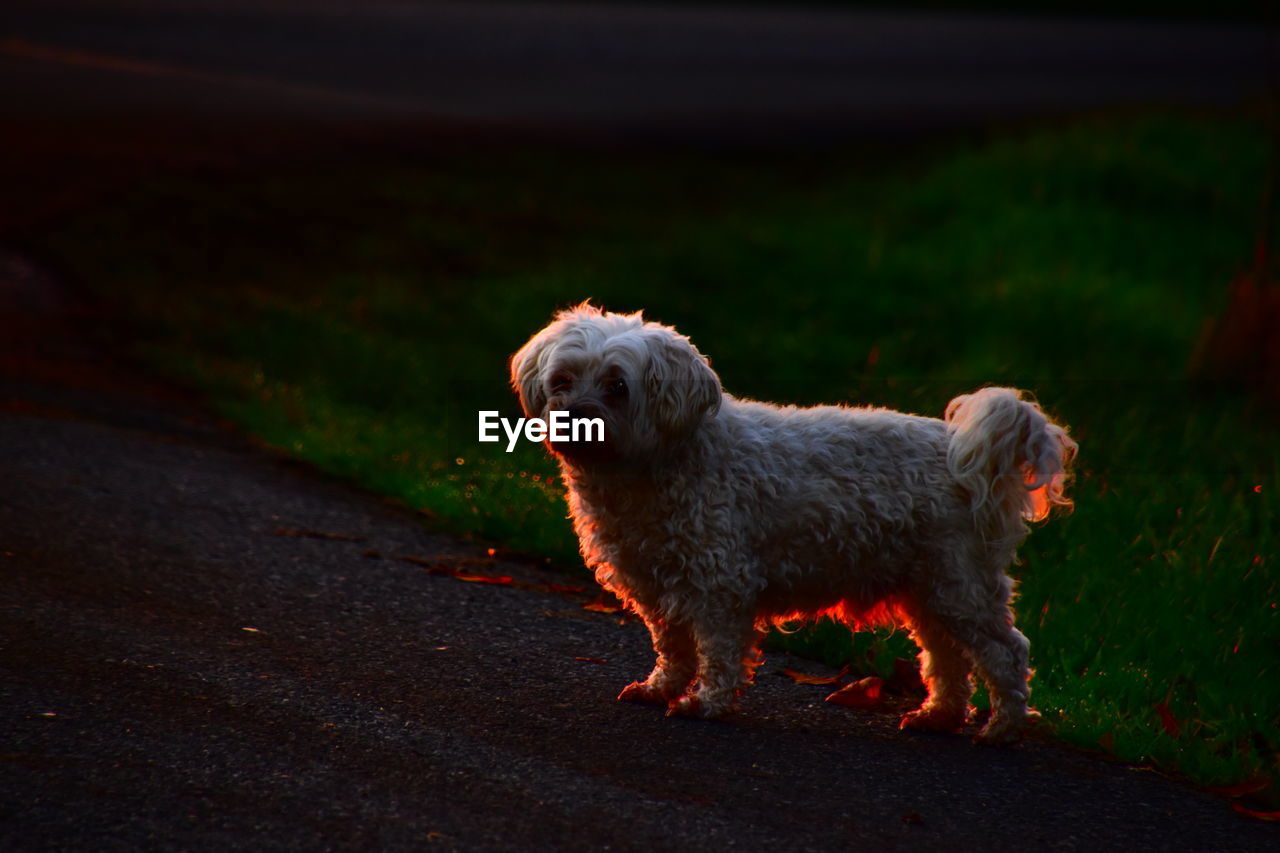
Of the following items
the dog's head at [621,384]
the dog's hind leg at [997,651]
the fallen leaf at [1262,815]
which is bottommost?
the fallen leaf at [1262,815]

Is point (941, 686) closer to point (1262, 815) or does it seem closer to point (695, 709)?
point (695, 709)

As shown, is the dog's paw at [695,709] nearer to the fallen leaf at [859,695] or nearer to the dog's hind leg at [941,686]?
the fallen leaf at [859,695]

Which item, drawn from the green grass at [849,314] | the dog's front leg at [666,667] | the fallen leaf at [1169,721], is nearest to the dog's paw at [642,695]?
the dog's front leg at [666,667]

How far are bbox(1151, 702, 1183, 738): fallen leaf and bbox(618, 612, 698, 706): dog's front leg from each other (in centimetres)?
208

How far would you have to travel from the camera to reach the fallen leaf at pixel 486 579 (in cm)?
713

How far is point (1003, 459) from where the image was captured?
5340 millimetres

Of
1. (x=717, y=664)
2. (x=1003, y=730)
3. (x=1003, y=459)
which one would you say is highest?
(x=1003, y=459)

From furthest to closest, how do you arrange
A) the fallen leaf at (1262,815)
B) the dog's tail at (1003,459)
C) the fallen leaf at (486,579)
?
the fallen leaf at (486,579)
the dog's tail at (1003,459)
the fallen leaf at (1262,815)

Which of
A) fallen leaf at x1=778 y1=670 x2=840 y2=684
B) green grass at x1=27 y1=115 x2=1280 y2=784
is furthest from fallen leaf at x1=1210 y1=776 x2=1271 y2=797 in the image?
fallen leaf at x1=778 y1=670 x2=840 y2=684

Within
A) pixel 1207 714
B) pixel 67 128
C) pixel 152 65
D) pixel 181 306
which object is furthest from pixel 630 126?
pixel 1207 714

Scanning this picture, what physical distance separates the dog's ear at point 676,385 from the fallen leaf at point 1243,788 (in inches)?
96.8

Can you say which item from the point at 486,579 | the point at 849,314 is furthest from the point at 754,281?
the point at 486,579

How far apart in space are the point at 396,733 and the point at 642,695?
1074 millimetres

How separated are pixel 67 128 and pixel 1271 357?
51.2 feet
